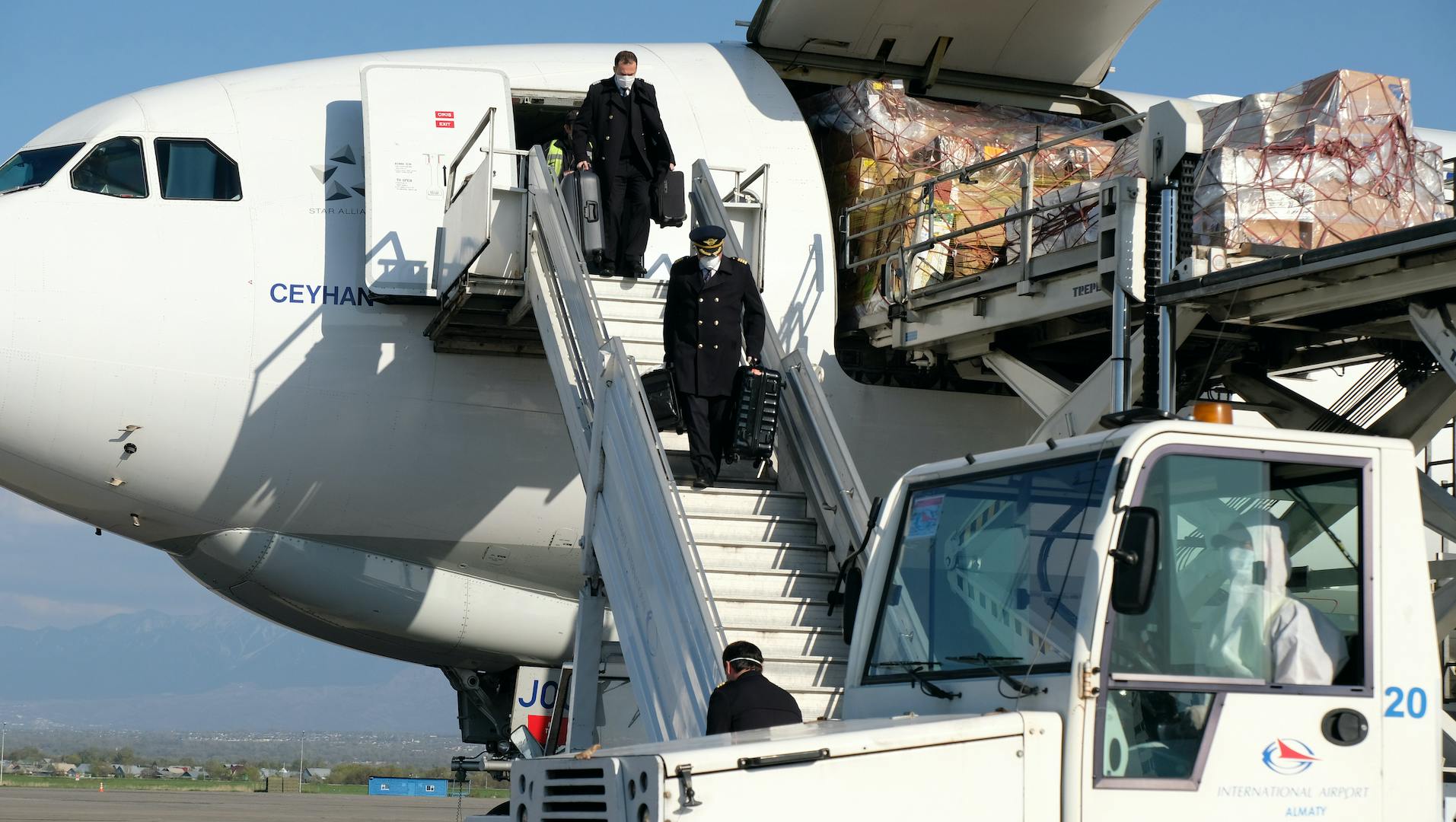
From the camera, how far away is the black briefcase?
9.48 meters

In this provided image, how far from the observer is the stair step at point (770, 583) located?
8.76m

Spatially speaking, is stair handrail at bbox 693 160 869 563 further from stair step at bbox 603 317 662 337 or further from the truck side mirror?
the truck side mirror

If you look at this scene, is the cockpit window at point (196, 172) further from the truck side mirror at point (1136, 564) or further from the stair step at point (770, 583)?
the truck side mirror at point (1136, 564)

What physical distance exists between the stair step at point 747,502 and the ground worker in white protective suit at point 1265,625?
429 centimetres

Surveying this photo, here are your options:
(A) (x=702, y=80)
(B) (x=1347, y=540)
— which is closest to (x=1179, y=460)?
(B) (x=1347, y=540)

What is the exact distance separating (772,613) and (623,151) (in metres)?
4.23

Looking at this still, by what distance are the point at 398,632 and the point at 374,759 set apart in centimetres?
9799

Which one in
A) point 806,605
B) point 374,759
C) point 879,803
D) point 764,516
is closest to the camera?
point 879,803

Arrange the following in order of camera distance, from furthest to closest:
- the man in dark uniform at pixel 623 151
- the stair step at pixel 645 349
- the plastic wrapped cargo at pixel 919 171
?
the plastic wrapped cargo at pixel 919 171 → the man in dark uniform at pixel 623 151 → the stair step at pixel 645 349

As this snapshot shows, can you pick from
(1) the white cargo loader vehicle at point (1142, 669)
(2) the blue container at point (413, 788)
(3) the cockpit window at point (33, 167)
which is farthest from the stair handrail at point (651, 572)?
(2) the blue container at point (413, 788)

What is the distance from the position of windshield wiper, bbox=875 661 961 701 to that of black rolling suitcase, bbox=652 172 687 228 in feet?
20.3

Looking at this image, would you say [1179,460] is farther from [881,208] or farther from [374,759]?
[374,759]

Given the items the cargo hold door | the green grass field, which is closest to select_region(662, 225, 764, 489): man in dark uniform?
the cargo hold door

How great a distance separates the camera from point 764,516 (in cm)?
928
